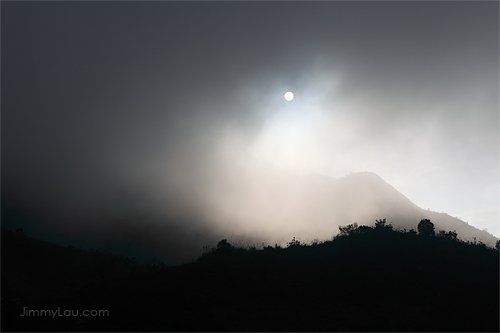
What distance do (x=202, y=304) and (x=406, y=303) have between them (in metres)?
15.4

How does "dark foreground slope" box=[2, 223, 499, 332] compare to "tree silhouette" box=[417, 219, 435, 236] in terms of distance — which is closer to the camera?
"dark foreground slope" box=[2, 223, 499, 332]

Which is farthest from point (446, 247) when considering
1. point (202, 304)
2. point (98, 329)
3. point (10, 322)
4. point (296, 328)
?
point (10, 322)

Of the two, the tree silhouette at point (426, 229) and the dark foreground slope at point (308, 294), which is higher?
the tree silhouette at point (426, 229)

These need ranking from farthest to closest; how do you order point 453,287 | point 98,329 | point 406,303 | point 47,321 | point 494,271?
point 494,271, point 453,287, point 406,303, point 47,321, point 98,329

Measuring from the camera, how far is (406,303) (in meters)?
17.5

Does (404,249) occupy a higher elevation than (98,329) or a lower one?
higher

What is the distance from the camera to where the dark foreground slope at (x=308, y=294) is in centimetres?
1523

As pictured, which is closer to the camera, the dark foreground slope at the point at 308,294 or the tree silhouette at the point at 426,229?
the dark foreground slope at the point at 308,294

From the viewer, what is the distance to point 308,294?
1983 centimetres

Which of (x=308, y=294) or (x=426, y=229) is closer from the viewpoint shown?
(x=308, y=294)

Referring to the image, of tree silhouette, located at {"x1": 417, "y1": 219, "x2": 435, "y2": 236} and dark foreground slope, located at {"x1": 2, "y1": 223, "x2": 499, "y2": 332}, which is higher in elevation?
tree silhouette, located at {"x1": 417, "y1": 219, "x2": 435, "y2": 236}

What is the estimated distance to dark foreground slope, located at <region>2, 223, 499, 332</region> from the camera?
15.2 m

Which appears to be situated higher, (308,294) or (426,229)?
(426,229)

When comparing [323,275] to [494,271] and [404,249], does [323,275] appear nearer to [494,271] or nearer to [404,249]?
[404,249]
